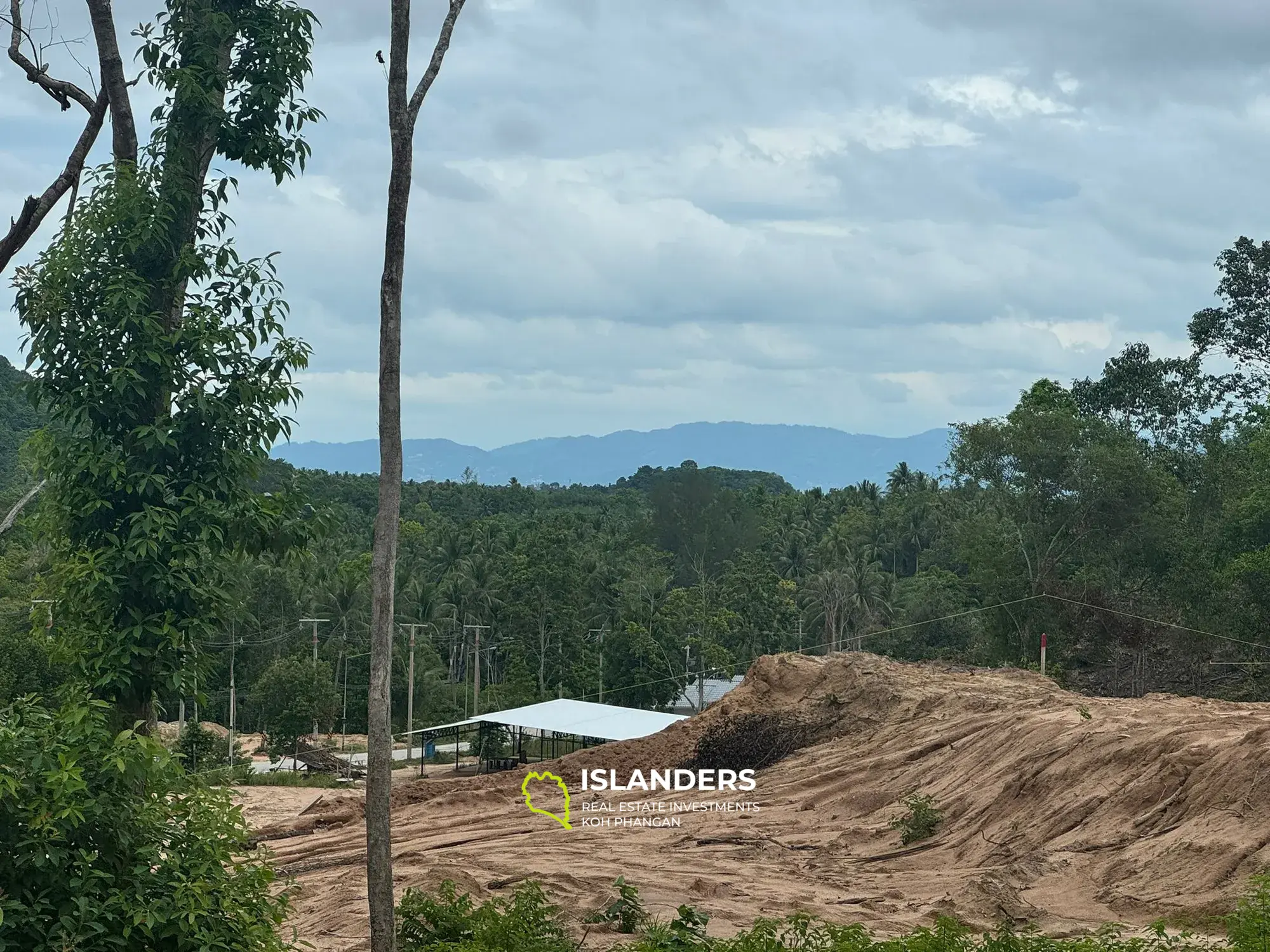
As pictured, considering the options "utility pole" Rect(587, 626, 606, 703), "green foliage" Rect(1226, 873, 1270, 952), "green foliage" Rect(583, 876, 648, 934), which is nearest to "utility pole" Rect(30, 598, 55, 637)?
"green foliage" Rect(583, 876, 648, 934)

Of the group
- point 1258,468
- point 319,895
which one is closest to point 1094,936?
point 319,895

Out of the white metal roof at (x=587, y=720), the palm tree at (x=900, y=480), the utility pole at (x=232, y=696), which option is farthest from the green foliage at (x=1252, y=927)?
the palm tree at (x=900, y=480)

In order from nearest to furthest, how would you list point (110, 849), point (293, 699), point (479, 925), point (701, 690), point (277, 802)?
point (110, 849), point (479, 925), point (277, 802), point (701, 690), point (293, 699)

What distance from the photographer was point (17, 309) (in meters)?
10.3

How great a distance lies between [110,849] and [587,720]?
21.5 m

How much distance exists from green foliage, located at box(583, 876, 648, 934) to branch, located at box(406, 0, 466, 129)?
233 inches

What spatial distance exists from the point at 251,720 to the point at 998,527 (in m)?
32.0

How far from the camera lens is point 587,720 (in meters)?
27.2

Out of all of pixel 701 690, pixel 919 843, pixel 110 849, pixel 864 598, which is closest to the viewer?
pixel 110 849

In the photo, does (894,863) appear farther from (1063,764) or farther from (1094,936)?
(1094,936)

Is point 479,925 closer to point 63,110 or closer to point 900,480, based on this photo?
point 63,110

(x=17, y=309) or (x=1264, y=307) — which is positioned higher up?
(x=1264, y=307)

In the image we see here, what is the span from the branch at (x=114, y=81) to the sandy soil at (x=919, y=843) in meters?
6.74

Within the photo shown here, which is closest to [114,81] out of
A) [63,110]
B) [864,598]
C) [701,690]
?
[63,110]
